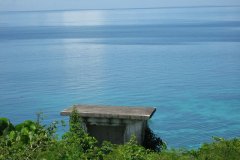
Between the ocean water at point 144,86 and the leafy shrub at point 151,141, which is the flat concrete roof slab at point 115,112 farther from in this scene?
the ocean water at point 144,86

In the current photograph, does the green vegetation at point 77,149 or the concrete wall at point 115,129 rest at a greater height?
the concrete wall at point 115,129

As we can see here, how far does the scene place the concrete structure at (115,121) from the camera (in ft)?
22.8

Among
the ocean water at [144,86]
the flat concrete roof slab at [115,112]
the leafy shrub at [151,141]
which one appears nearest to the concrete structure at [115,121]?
the flat concrete roof slab at [115,112]

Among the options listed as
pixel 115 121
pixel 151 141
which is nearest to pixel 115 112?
pixel 115 121

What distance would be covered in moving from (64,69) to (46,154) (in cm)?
3309

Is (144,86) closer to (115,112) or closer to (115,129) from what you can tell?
(115,129)

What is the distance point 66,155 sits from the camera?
5.64 metres

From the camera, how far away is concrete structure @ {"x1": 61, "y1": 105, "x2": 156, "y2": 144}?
22.8 ft

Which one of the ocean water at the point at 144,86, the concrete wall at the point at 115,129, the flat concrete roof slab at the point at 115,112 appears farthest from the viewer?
the ocean water at the point at 144,86

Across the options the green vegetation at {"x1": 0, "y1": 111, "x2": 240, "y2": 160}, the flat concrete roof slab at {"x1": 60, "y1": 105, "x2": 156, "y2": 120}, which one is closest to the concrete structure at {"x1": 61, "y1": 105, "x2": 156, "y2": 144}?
the flat concrete roof slab at {"x1": 60, "y1": 105, "x2": 156, "y2": 120}

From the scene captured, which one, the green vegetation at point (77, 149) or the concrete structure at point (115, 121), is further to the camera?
the concrete structure at point (115, 121)

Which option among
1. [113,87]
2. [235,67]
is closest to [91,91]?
[113,87]

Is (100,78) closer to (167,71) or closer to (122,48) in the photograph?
(167,71)

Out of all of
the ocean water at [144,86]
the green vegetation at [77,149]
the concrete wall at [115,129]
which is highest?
the ocean water at [144,86]
